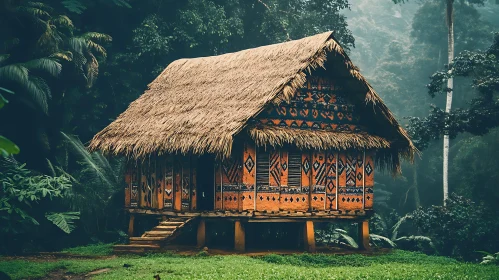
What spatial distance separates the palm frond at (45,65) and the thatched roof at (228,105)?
226cm

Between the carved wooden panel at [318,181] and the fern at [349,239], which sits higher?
the carved wooden panel at [318,181]

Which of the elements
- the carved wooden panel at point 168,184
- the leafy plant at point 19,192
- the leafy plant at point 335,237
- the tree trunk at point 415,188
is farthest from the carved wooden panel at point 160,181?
the tree trunk at point 415,188

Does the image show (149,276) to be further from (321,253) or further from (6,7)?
(6,7)

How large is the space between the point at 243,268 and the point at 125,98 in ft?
50.2

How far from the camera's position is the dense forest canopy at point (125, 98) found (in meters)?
21.7

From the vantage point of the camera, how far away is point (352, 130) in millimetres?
20688

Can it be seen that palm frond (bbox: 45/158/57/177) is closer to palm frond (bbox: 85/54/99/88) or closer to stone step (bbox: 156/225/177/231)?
palm frond (bbox: 85/54/99/88)

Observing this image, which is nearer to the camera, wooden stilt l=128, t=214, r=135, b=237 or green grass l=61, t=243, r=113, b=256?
green grass l=61, t=243, r=113, b=256

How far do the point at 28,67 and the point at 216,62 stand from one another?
17.5 ft

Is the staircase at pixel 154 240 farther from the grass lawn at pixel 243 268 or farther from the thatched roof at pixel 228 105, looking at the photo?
the thatched roof at pixel 228 105

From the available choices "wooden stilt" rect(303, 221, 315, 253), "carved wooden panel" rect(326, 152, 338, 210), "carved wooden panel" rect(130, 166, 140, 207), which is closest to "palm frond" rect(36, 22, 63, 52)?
"carved wooden panel" rect(130, 166, 140, 207)

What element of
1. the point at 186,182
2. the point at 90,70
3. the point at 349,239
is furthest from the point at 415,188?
the point at 186,182

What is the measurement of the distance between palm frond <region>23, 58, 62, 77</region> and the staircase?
549 centimetres

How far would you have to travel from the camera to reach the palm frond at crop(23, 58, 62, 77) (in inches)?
852
